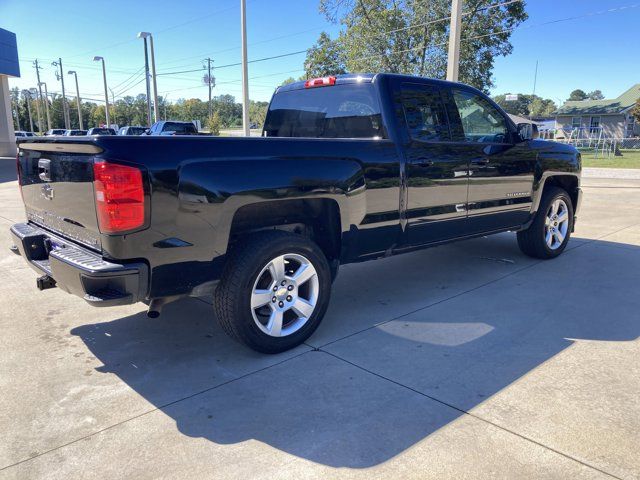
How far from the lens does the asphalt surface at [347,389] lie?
2.43 m

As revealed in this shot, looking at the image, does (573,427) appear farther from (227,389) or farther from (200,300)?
(200,300)

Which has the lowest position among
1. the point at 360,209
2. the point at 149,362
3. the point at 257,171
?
the point at 149,362

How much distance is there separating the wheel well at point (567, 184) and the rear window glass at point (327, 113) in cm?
283

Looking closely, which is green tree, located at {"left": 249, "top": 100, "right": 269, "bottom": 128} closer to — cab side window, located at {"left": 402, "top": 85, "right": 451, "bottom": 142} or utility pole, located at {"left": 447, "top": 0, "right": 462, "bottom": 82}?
utility pole, located at {"left": 447, "top": 0, "right": 462, "bottom": 82}

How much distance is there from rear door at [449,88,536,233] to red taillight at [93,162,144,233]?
3107mm

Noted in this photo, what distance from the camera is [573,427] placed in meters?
2.69

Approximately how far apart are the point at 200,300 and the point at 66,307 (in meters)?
1.20

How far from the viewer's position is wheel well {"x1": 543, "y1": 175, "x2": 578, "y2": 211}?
20.0ft

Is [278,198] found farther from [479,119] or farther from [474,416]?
[479,119]

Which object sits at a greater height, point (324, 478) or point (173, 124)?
point (173, 124)

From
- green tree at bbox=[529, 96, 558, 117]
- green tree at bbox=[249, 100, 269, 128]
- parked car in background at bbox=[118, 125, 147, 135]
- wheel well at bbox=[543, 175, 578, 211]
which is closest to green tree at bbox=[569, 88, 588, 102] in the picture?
green tree at bbox=[529, 96, 558, 117]

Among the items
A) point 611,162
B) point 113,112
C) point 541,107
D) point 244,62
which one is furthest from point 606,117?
point 541,107

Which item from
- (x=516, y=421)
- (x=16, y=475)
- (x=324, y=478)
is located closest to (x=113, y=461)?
(x=16, y=475)

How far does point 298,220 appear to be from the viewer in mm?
3830
